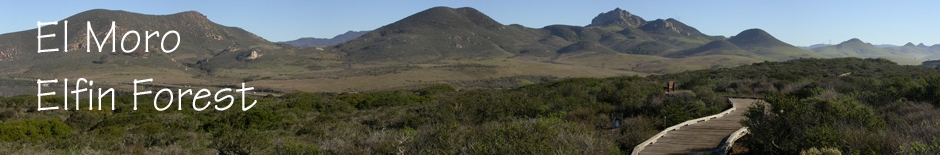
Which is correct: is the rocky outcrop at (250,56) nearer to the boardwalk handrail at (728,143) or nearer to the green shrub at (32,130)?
the green shrub at (32,130)

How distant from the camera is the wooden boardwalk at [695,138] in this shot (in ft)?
42.1

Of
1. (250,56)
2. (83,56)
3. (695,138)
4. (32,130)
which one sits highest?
(250,56)

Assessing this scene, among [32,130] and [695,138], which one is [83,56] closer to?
[32,130]

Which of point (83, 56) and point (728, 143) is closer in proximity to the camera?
point (728, 143)

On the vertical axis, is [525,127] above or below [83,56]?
below

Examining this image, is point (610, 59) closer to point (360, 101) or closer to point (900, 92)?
point (360, 101)

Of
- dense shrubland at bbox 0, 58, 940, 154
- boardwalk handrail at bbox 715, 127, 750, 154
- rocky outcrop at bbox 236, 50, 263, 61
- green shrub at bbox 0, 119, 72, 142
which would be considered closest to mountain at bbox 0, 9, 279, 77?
rocky outcrop at bbox 236, 50, 263, 61

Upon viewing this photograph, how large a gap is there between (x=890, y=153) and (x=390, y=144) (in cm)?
843

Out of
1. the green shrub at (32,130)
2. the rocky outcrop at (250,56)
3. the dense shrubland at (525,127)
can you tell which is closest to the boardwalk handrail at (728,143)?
the dense shrubland at (525,127)

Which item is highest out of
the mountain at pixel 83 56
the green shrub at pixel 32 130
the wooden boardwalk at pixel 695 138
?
the mountain at pixel 83 56

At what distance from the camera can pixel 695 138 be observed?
14.4 metres

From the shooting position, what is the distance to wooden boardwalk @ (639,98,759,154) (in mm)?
12844

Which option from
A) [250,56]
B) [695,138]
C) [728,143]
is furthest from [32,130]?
[250,56]

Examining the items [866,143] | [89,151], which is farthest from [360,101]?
[866,143]
